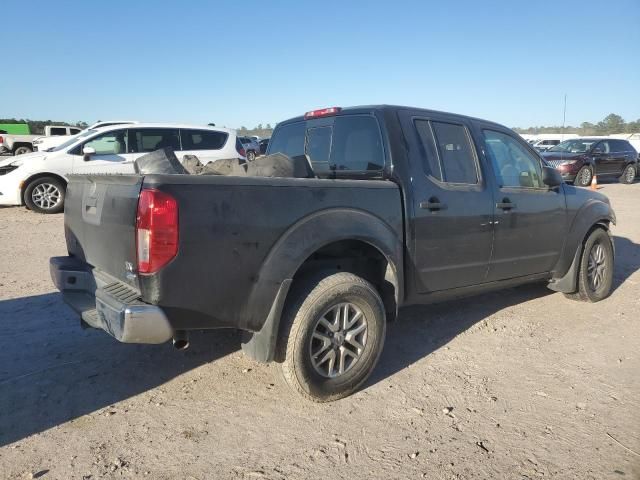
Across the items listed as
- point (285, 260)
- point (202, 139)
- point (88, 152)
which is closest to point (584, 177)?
point (202, 139)

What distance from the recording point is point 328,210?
3.00m

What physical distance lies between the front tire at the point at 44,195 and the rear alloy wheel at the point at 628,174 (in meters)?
19.9

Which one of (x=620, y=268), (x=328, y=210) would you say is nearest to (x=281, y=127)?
(x=328, y=210)

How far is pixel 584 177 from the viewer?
1712cm

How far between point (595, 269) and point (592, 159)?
46.2 ft

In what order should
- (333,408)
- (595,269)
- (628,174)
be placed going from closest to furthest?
(333,408) → (595,269) → (628,174)

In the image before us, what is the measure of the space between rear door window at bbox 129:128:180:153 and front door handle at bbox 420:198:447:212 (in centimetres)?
768

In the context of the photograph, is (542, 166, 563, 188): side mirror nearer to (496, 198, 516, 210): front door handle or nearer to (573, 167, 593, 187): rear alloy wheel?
(496, 198, 516, 210): front door handle

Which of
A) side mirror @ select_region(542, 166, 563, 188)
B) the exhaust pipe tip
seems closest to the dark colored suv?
side mirror @ select_region(542, 166, 563, 188)

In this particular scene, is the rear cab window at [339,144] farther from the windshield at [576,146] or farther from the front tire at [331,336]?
the windshield at [576,146]

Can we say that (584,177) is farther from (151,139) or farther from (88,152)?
(88,152)

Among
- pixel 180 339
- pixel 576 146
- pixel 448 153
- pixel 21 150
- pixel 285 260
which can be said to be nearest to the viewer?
pixel 180 339

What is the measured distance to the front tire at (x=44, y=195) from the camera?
372 inches

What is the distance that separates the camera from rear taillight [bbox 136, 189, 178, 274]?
8.01 feet
